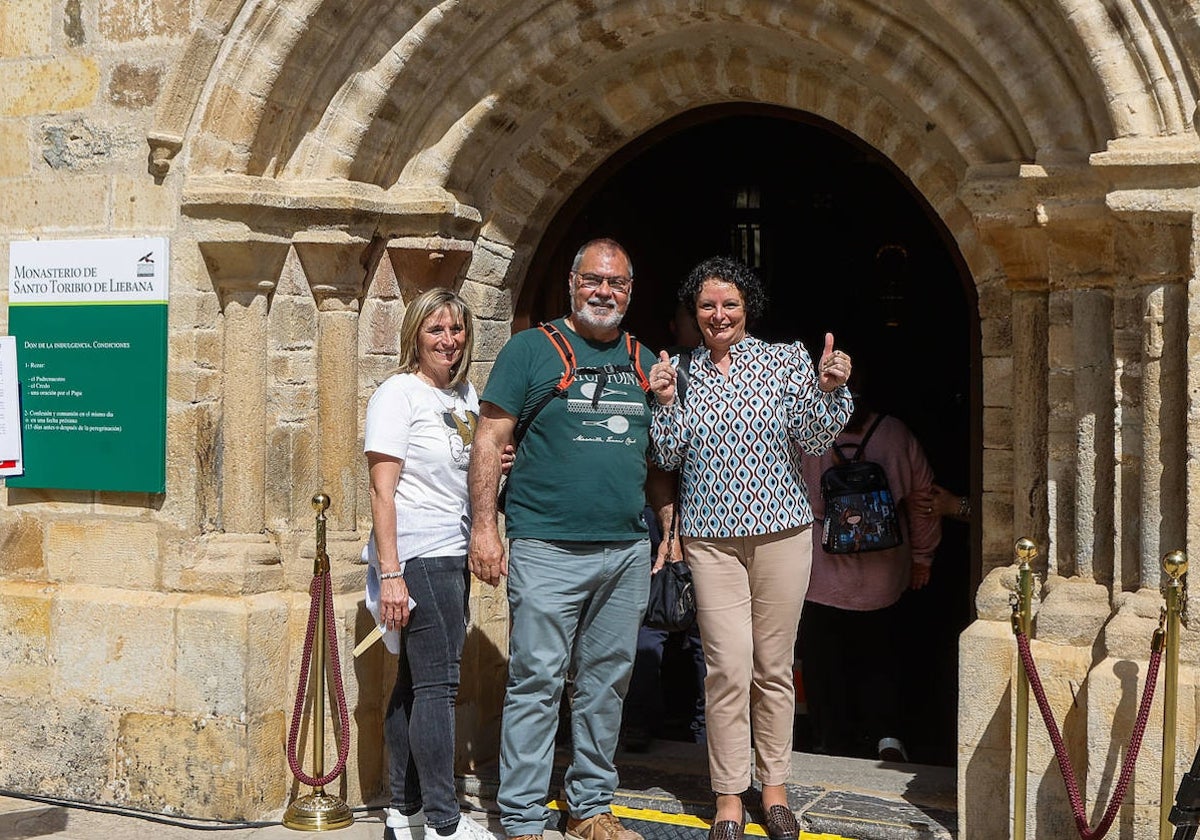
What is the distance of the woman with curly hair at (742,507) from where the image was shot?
440 centimetres

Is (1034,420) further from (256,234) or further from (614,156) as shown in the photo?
(256,234)

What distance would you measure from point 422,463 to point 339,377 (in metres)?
Result: 0.89

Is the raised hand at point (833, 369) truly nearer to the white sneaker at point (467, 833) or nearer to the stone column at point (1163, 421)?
the stone column at point (1163, 421)

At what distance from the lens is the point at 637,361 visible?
15.0ft

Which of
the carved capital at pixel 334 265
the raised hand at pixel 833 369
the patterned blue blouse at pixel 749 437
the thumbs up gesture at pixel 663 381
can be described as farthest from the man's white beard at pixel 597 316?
the carved capital at pixel 334 265

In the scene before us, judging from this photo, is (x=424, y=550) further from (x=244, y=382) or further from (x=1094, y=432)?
(x=1094, y=432)

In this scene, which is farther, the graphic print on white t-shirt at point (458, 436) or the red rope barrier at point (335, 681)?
the red rope barrier at point (335, 681)

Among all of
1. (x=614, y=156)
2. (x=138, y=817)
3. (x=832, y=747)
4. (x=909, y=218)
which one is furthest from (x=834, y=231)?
(x=138, y=817)

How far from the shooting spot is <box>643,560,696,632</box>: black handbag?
461 cm

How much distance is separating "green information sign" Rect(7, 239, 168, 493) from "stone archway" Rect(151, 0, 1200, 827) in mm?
218

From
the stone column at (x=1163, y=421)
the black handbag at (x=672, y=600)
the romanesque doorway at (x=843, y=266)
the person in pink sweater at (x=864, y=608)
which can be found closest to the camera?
the stone column at (x=1163, y=421)

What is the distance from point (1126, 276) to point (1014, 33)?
0.79m

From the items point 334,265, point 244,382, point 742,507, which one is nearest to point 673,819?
point 742,507

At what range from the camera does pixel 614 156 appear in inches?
221
